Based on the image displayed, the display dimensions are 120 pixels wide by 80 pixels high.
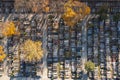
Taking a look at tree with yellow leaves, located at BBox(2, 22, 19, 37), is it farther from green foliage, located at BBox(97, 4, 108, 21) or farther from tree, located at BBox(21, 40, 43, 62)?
green foliage, located at BBox(97, 4, 108, 21)

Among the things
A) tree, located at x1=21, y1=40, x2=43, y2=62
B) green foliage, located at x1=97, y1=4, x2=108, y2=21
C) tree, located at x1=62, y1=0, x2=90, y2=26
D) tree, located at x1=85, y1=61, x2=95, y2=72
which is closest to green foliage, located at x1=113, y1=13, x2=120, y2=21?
green foliage, located at x1=97, y1=4, x2=108, y2=21

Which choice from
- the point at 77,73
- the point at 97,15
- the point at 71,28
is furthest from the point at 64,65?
the point at 97,15

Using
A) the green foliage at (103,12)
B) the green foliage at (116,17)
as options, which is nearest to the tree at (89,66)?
the green foliage at (103,12)

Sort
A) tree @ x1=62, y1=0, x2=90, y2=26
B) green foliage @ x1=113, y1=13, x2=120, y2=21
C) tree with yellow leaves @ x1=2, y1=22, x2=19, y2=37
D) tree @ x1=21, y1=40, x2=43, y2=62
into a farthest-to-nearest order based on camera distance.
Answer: green foliage @ x1=113, y1=13, x2=120, y2=21, tree with yellow leaves @ x1=2, y1=22, x2=19, y2=37, tree @ x1=62, y1=0, x2=90, y2=26, tree @ x1=21, y1=40, x2=43, y2=62

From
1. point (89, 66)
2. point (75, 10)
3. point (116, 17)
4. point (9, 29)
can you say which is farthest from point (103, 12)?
point (9, 29)

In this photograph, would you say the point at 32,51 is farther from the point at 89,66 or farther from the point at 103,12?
the point at 103,12

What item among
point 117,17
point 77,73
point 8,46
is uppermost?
point 117,17

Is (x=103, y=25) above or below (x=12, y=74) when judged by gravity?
above

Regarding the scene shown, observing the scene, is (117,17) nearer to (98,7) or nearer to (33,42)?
(98,7)
